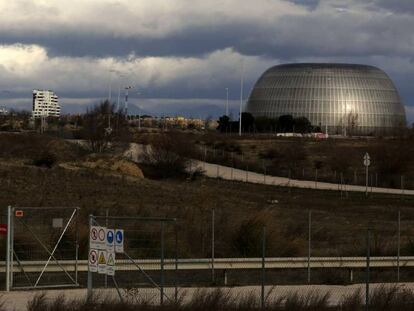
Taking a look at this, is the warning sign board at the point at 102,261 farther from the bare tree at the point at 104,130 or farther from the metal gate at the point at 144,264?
the bare tree at the point at 104,130

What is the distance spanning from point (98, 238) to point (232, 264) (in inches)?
310

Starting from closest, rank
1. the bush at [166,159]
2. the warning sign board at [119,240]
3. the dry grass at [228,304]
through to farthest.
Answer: the dry grass at [228,304]
the warning sign board at [119,240]
the bush at [166,159]

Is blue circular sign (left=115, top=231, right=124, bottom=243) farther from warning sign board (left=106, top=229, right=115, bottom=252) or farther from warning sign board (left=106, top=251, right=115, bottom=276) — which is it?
warning sign board (left=106, top=251, right=115, bottom=276)

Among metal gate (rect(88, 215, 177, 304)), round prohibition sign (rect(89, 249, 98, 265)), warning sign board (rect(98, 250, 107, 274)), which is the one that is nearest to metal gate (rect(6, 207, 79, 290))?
metal gate (rect(88, 215, 177, 304))

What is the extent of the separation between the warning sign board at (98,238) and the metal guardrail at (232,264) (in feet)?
16.0

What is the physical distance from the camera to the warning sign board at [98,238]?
16781 millimetres

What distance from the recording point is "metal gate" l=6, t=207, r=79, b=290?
20.4 m

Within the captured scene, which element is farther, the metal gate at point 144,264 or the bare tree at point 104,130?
the bare tree at point 104,130

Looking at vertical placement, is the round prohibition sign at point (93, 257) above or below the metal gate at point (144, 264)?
above

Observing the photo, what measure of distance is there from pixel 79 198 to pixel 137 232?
15.6 metres

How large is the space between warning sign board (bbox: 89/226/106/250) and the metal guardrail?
4.87 m

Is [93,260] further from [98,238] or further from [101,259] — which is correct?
[98,238]

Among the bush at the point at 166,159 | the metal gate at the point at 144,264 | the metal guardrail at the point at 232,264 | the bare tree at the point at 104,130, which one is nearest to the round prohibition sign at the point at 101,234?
the metal gate at the point at 144,264

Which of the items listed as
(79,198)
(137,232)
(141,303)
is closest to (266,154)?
(79,198)
